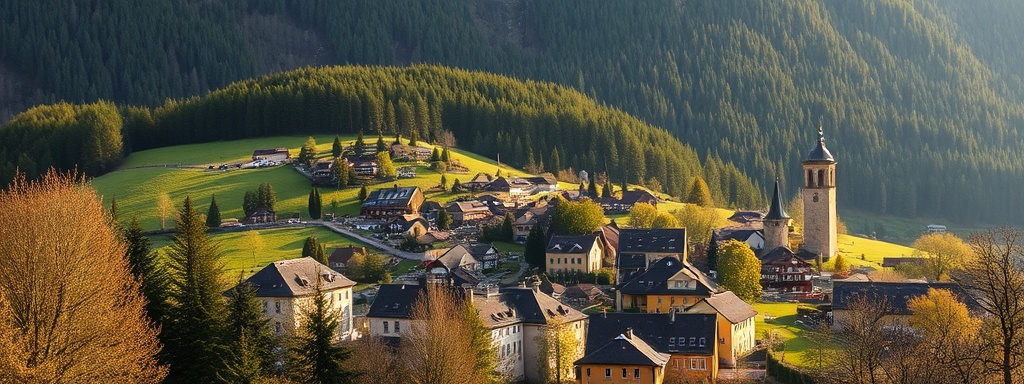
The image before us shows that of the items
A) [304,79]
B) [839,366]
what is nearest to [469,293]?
[839,366]

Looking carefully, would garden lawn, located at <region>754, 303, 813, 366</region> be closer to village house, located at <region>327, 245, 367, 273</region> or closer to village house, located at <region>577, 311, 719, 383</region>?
village house, located at <region>577, 311, 719, 383</region>

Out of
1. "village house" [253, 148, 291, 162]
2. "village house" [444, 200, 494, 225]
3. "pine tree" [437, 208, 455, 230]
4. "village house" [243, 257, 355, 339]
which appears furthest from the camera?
"village house" [253, 148, 291, 162]

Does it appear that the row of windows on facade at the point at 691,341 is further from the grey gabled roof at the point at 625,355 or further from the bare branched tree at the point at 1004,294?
the bare branched tree at the point at 1004,294

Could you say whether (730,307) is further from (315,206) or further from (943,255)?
(315,206)

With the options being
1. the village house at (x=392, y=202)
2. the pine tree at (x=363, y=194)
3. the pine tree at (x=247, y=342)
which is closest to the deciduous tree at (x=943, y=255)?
the village house at (x=392, y=202)

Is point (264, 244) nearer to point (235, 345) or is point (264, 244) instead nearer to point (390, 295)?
point (390, 295)

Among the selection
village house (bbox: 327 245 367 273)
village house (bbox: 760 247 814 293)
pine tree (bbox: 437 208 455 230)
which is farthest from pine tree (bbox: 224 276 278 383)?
pine tree (bbox: 437 208 455 230)
